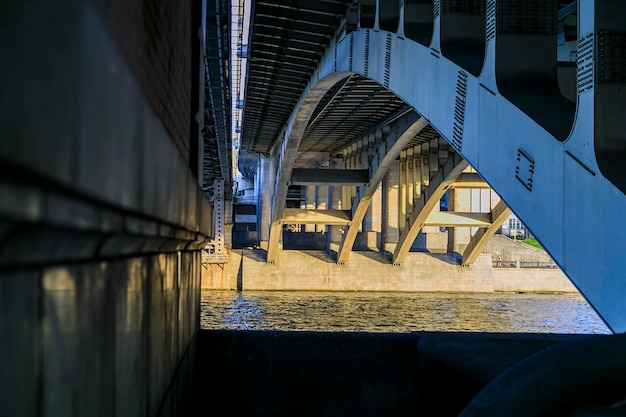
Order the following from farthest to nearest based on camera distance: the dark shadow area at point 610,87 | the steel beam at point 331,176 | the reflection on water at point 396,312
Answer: the steel beam at point 331,176 < the reflection on water at point 396,312 < the dark shadow area at point 610,87

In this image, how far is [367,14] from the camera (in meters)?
16.7

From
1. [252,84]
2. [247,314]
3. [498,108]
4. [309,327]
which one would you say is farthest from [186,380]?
[247,314]

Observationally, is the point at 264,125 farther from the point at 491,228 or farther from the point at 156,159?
the point at 156,159

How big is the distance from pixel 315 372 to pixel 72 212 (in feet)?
16.5

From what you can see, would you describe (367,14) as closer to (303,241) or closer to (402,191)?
(402,191)

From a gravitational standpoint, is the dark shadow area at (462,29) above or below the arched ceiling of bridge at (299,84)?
below

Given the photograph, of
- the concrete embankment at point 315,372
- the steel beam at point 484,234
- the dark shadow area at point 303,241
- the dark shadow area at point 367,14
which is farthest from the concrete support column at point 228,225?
the concrete embankment at point 315,372

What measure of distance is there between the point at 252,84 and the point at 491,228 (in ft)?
68.8

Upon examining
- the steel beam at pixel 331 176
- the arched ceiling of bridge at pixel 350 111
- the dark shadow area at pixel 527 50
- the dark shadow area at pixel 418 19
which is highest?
the arched ceiling of bridge at pixel 350 111

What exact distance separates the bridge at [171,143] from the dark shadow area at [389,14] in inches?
1.8

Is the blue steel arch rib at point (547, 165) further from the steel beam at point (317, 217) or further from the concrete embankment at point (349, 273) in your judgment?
the concrete embankment at point (349, 273)

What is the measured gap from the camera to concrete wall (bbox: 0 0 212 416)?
3.97 ft

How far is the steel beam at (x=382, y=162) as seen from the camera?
29.1 metres

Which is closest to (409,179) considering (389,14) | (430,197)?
(430,197)
